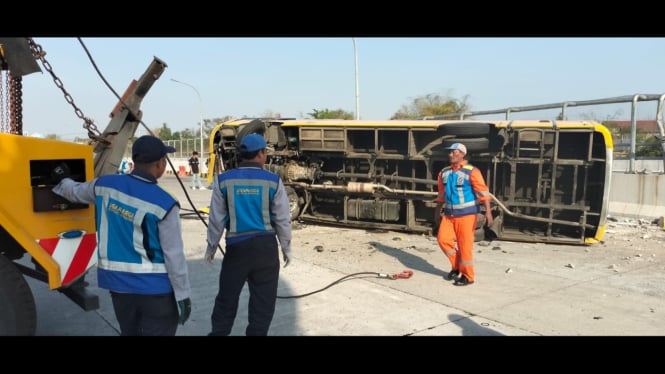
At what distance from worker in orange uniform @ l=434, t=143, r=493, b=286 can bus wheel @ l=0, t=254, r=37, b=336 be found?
4425 millimetres

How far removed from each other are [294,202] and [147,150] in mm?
7611

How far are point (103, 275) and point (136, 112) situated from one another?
188cm

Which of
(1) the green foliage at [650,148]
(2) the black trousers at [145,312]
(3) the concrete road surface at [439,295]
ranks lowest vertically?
(3) the concrete road surface at [439,295]

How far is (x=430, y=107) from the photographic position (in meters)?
35.5

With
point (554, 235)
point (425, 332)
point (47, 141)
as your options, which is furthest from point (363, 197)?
point (47, 141)

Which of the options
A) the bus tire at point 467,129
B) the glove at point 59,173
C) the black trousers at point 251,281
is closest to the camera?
the glove at point 59,173

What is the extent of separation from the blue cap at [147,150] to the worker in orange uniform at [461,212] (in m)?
3.93

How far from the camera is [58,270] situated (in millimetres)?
3244

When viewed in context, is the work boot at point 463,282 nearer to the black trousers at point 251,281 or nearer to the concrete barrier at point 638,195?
the black trousers at point 251,281

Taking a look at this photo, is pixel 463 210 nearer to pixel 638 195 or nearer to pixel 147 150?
pixel 147 150

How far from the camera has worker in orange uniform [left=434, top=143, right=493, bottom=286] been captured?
5.80 m

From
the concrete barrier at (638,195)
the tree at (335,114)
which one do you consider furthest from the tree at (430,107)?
the concrete barrier at (638,195)

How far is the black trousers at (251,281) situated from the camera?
3525mm

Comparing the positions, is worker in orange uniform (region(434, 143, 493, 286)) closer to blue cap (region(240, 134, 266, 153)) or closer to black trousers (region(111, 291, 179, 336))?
blue cap (region(240, 134, 266, 153))
